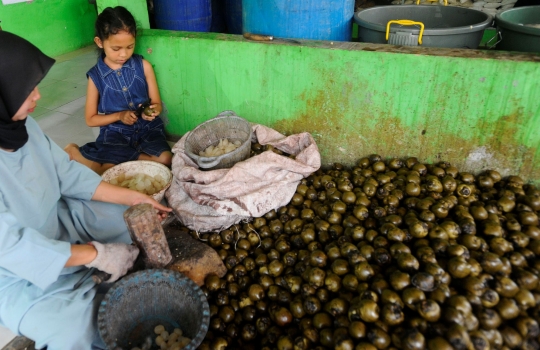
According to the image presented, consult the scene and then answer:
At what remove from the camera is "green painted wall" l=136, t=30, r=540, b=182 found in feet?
8.72

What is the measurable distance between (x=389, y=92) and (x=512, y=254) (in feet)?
4.70

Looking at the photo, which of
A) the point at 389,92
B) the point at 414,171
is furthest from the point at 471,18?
the point at 414,171

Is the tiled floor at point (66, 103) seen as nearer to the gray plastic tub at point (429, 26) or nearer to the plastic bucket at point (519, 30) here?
the gray plastic tub at point (429, 26)

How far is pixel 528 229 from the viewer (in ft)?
7.17

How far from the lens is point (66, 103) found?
5.30 metres

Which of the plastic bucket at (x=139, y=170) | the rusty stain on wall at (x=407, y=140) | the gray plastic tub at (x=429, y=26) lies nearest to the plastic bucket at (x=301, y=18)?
the gray plastic tub at (x=429, y=26)

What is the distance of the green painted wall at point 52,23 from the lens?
6457 millimetres

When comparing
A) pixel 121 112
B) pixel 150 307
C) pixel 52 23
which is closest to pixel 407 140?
pixel 150 307

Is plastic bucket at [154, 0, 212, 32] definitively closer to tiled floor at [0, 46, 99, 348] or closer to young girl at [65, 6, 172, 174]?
young girl at [65, 6, 172, 174]

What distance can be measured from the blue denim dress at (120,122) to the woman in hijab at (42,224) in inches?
40.1

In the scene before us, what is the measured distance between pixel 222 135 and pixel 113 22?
1.22m

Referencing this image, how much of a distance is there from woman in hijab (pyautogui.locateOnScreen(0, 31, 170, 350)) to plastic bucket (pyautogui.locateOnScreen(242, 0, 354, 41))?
185cm

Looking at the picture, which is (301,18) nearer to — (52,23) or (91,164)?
(91,164)

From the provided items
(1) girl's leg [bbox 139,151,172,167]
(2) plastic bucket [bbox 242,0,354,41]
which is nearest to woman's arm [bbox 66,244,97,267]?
(1) girl's leg [bbox 139,151,172,167]
